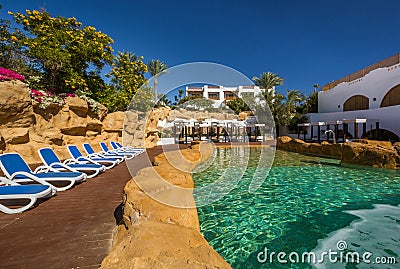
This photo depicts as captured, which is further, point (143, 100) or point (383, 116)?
point (383, 116)

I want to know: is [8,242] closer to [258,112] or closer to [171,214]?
[171,214]

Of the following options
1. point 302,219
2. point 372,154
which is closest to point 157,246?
point 302,219

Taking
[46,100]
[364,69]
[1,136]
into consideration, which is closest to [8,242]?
[1,136]

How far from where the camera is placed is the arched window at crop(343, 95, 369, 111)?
64.1ft

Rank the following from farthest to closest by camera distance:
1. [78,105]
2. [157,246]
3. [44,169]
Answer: [78,105]
[44,169]
[157,246]

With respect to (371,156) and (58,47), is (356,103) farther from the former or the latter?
(58,47)

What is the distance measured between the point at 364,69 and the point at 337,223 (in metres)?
22.9

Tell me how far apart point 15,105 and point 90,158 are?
3166mm

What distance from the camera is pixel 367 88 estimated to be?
62.5 ft

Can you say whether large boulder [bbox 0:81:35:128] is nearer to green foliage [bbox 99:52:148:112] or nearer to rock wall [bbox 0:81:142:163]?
rock wall [bbox 0:81:142:163]

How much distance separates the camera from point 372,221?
3832 millimetres

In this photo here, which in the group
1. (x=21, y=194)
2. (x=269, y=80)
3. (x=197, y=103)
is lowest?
(x=21, y=194)

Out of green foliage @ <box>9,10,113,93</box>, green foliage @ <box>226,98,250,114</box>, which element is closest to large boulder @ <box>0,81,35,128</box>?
green foliage @ <box>9,10,113,93</box>

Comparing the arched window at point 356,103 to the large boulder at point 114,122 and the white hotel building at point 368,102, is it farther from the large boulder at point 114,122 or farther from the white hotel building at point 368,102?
the large boulder at point 114,122
